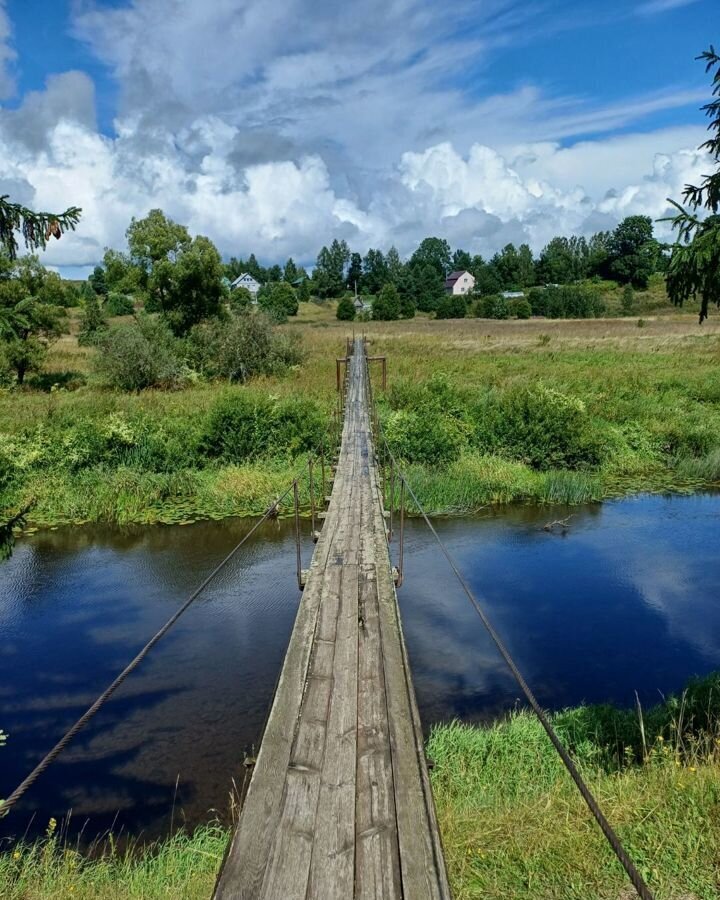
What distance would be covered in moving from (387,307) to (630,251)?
38712 mm

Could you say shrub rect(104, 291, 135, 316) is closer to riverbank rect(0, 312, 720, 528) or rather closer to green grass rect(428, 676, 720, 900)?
riverbank rect(0, 312, 720, 528)

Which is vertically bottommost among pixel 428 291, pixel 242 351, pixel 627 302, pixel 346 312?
pixel 242 351

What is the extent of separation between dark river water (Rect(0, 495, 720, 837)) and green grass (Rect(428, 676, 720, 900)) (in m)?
1.40

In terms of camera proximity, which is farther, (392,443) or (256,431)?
(256,431)

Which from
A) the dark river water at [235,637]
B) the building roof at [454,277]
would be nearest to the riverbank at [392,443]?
the dark river water at [235,637]

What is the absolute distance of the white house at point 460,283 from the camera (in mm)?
94875

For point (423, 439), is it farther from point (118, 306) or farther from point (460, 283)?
point (460, 283)

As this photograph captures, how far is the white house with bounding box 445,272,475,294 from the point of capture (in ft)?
311

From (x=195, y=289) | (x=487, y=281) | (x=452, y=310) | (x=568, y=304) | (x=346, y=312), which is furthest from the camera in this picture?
(x=487, y=281)

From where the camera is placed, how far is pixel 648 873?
13.6 feet

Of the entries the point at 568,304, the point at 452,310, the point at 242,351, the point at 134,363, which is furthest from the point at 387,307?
the point at 134,363

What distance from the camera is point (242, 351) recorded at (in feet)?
97.7

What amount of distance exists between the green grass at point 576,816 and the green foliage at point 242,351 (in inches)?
964

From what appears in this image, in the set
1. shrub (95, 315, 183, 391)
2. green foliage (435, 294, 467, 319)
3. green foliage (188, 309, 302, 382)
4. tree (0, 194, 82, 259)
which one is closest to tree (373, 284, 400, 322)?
green foliage (435, 294, 467, 319)
